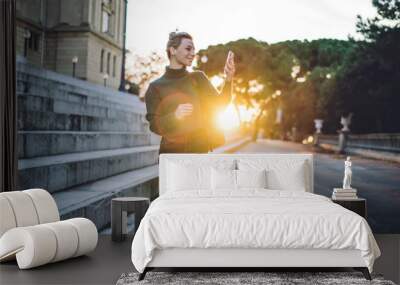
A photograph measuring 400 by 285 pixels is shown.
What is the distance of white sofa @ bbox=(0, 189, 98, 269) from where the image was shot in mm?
4070

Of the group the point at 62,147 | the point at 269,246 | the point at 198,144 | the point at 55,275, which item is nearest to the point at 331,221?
the point at 269,246

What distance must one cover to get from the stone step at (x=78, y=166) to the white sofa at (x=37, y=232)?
35.0 inches

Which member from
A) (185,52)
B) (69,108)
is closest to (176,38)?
(185,52)

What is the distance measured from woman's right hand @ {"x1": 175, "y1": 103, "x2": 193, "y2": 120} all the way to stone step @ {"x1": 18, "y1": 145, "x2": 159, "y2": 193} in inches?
16.4

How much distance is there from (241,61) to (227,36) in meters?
0.31

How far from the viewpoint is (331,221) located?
148 inches

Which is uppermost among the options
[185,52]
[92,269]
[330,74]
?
[185,52]

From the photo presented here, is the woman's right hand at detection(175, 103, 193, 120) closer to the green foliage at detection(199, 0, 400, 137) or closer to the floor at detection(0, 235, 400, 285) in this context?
the green foliage at detection(199, 0, 400, 137)

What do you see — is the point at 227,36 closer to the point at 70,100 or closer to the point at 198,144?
the point at 198,144

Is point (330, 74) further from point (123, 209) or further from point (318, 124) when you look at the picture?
point (123, 209)

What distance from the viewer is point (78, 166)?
583cm

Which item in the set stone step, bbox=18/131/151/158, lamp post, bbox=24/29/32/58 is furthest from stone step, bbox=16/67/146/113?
stone step, bbox=18/131/151/158

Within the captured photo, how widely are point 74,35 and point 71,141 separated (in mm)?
1149

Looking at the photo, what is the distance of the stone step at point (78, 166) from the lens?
553 centimetres
